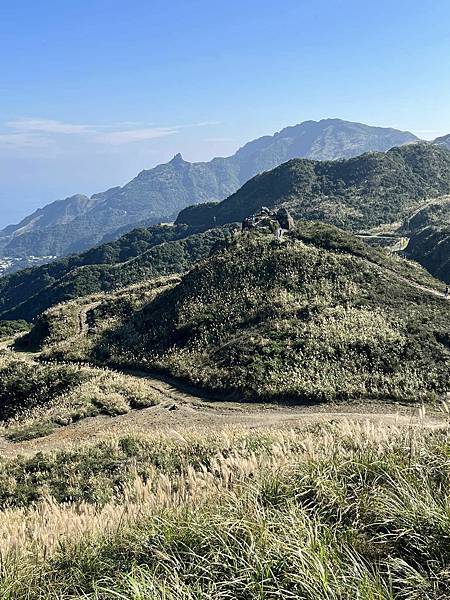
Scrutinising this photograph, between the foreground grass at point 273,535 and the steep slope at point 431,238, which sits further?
the steep slope at point 431,238

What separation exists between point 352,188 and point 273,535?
110241 mm

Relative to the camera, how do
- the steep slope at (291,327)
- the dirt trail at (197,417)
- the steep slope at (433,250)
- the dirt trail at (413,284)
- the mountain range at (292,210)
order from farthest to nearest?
the mountain range at (292,210) < the steep slope at (433,250) < the dirt trail at (413,284) < the steep slope at (291,327) < the dirt trail at (197,417)

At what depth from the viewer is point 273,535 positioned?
13.3ft

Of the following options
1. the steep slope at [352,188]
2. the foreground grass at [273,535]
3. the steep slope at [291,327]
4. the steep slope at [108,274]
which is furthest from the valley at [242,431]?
the steep slope at [108,274]

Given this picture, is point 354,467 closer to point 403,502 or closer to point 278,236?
point 403,502

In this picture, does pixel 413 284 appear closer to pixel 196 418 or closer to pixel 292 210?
pixel 196 418

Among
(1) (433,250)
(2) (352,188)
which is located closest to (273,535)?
(1) (433,250)

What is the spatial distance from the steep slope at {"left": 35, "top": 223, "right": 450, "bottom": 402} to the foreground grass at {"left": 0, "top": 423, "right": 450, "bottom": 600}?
49.1 ft

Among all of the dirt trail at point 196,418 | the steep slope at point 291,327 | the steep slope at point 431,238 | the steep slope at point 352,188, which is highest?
the steep slope at point 352,188

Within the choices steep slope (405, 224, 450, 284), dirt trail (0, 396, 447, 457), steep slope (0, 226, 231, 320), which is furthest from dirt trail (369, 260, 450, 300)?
steep slope (0, 226, 231, 320)

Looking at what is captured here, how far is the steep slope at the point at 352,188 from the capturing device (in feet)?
303

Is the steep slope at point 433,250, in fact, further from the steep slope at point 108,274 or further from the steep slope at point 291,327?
the steep slope at point 108,274

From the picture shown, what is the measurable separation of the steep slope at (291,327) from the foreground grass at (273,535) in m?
15.0

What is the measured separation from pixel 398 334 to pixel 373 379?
4.77 metres
